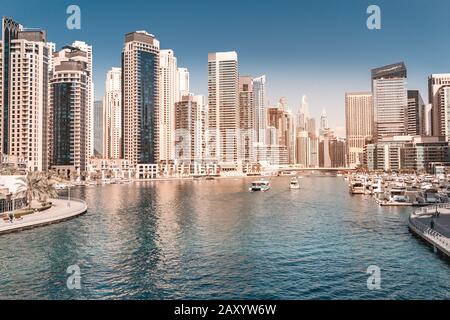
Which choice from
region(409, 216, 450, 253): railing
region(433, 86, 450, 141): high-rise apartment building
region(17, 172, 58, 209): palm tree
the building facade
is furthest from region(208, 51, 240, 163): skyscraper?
region(409, 216, 450, 253): railing

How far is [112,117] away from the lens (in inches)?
5620

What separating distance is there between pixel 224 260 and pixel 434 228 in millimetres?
13730

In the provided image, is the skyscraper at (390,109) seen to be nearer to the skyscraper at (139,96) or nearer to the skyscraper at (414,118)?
the skyscraper at (414,118)

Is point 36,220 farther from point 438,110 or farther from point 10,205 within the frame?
point 438,110

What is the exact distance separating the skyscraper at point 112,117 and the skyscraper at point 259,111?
49.9m

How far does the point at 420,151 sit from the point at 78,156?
84.5 metres

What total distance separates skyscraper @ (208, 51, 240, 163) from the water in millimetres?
59054

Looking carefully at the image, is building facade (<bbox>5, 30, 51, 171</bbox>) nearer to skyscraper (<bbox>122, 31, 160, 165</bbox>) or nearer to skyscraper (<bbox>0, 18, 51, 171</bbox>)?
skyscraper (<bbox>0, 18, 51, 171</bbox>)

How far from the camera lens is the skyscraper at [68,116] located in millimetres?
97875

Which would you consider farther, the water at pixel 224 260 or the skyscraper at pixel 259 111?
the skyscraper at pixel 259 111

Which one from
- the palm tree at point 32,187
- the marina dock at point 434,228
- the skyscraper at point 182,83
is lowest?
the marina dock at point 434,228

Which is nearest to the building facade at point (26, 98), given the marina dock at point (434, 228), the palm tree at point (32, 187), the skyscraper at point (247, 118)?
the skyscraper at point (247, 118)

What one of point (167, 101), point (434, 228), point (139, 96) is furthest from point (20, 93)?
point (434, 228)
